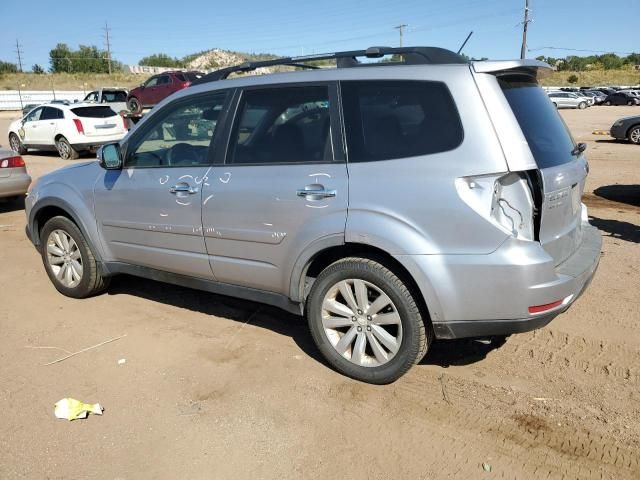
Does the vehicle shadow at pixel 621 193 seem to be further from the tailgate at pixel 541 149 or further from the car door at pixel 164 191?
the car door at pixel 164 191

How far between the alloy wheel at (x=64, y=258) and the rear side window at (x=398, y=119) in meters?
2.91

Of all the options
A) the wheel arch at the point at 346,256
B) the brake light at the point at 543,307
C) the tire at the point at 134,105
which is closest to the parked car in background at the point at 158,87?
the tire at the point at 134,105

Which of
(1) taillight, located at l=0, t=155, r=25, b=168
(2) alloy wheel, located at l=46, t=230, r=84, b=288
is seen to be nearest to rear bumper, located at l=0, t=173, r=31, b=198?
(1) taillight, located at l=0, t=155, r=25, b=168

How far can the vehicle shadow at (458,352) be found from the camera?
364 cm

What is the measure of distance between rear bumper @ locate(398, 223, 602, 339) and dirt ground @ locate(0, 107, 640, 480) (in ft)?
1.77

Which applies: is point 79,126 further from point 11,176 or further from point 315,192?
point 315,192

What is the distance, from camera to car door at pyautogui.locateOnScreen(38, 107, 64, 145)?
15.7 meters

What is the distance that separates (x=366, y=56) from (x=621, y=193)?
738cm

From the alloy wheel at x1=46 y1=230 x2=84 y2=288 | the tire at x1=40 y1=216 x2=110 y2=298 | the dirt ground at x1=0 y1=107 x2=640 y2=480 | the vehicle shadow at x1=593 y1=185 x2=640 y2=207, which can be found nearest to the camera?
the dirt ground at x1=0 y1=107 x2=640 y2=480

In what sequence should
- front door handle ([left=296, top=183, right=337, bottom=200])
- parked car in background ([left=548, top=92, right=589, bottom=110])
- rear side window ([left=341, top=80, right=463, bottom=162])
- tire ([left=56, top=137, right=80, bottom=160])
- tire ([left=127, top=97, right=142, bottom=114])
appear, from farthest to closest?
A: 1. parked car in background ([left=548, top=92, right=589, bottom=110])
2. tire ([left=127, top=97, right=142, bottom=114])
3. tire ([left=56, top=137, right=80, bottom=160])
4. front door handle ([left=296, top=183, right=337, bottom=200])
5. rear side window ([left=341, top=80, right=463, bottom=162])

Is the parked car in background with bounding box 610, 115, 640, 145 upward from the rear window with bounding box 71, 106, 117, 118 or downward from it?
downward

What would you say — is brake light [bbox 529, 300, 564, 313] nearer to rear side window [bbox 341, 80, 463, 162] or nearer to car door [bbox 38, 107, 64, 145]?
rear side window [bbox 341, 80, 463, 162]

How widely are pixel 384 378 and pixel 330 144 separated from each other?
148 centimetres

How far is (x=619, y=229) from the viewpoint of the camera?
22.0 feet
